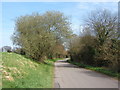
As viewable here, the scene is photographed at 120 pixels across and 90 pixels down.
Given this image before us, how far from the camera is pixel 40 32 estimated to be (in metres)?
32.7

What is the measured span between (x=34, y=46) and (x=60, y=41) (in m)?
5.83

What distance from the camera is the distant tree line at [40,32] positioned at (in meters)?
31.6

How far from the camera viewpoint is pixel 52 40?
33188mm

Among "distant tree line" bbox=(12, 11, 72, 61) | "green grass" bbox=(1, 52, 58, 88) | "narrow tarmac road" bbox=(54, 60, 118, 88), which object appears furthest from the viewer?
"distant tree line" bbox=(12, 11, 72, 61)

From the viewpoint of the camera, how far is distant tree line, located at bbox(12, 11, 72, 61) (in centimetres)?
3161

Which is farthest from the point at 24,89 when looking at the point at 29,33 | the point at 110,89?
the point at 29,33

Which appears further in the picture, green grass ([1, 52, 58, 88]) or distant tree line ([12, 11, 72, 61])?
distant tree line ([12, 11, 72, 61])

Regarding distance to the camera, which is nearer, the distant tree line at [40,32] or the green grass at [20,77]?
the green grass at [20,77]

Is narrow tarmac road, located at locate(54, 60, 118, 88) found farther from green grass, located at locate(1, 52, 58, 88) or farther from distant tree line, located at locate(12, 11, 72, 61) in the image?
distant tree line, located at locate(12, 11, 72, 61)

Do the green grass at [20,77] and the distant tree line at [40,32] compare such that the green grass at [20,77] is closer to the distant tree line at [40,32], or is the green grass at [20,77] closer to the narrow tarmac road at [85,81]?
the narrow tarmac road at [85,81]

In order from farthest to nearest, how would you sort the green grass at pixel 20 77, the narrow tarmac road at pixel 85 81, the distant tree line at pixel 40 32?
the distant tree line at pixel 40 32
the narrow tarmac road at pixel 85 81
the green grass at pixel 20 77

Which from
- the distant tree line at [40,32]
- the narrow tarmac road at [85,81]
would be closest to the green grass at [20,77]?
the narrow tarmac road at [85,81]

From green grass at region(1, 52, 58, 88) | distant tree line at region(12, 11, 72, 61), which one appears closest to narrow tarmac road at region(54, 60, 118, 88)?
green grass at region(1, 52, 58, 88)

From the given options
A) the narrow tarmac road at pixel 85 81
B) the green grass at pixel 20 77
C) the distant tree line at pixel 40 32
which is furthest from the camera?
the distant tree line at pixel 40 32
